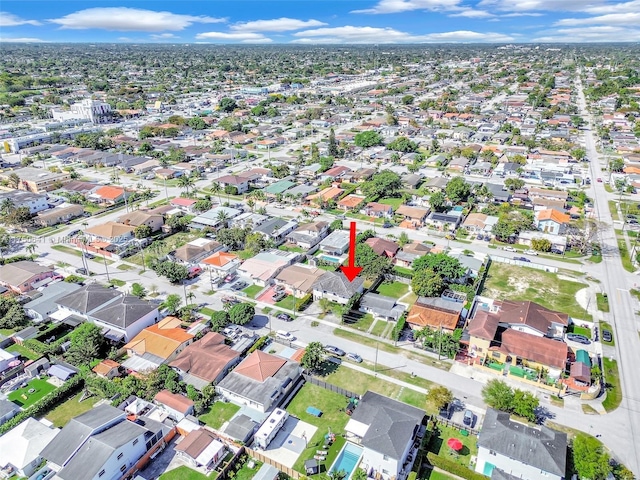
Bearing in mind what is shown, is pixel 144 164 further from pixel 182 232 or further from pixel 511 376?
pixel 511 376

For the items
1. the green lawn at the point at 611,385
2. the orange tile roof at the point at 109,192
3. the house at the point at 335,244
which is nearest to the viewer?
the green lawn at the point at 611,385

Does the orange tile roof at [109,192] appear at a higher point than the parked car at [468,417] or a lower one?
higher

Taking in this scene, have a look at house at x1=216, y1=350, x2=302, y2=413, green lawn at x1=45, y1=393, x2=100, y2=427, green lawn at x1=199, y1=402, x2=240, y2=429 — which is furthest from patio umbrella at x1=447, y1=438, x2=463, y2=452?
green lawn at x1=45, y1=393, x2=100, y2=427

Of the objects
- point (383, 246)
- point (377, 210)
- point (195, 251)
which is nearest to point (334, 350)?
point (383, 246)

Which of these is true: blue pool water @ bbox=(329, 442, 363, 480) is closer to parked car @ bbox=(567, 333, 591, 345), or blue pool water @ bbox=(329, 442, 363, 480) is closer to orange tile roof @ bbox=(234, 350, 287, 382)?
orange tile roof @ bbox=(234, 350, 287, 382)

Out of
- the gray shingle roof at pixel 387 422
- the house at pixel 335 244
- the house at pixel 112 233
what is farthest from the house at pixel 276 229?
the gray shingle roof at pixel 387 422

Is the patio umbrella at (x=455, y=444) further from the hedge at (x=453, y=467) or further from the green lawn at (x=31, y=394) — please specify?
the green lawn at (x=31, y=394)

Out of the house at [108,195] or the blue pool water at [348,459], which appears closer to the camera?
the blue pool water at [348,459]

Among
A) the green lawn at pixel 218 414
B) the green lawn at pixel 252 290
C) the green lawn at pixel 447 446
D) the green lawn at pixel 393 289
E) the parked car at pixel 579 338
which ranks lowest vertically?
the green lawn at pixel 447 446
